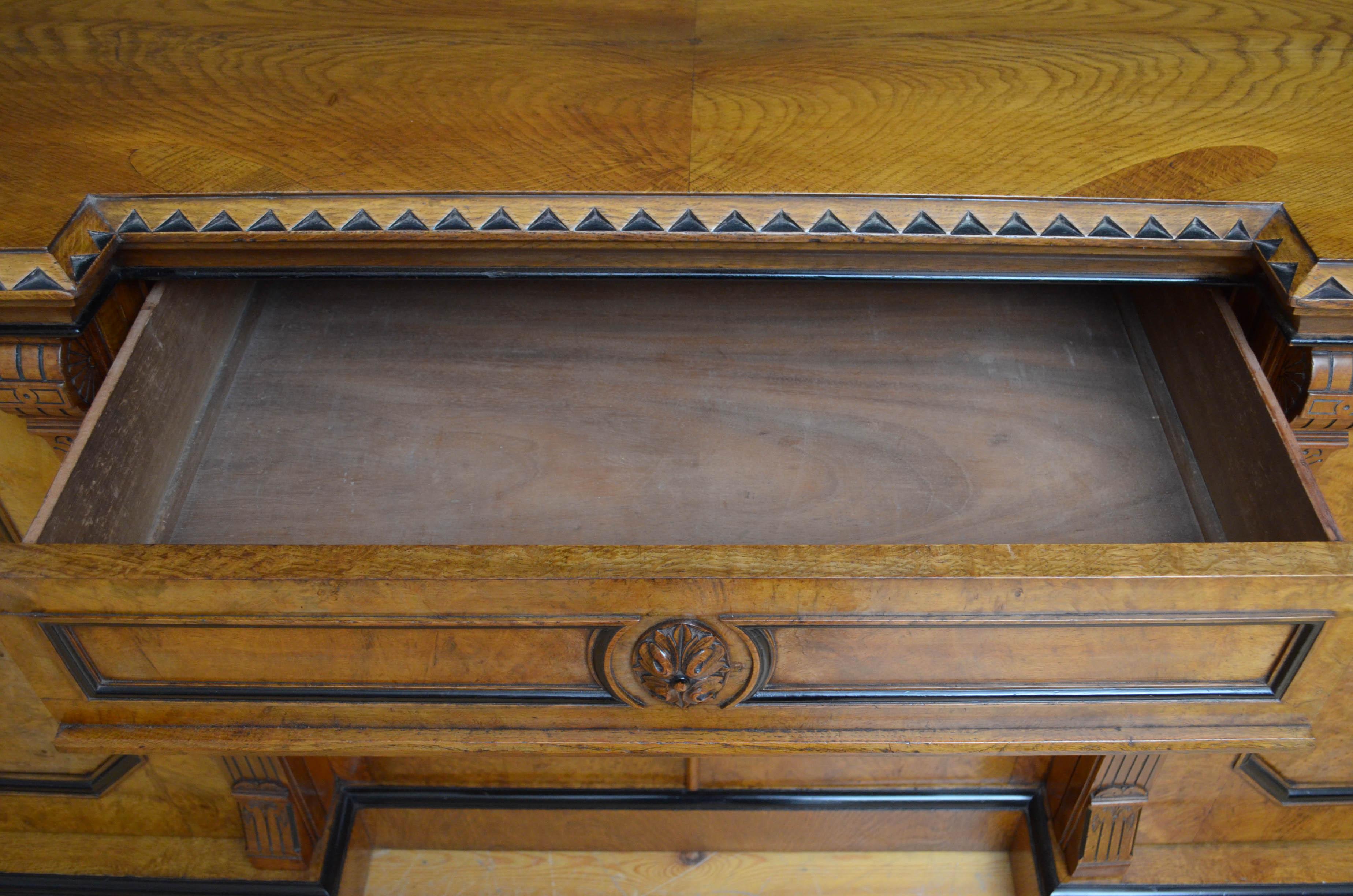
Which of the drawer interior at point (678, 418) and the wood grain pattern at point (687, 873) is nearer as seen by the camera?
the drawer interior at point (678, 418)

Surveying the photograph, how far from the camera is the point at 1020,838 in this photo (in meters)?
0.93

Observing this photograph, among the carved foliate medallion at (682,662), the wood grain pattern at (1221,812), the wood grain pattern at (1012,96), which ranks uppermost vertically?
the wood grain pattern at (1012,96)

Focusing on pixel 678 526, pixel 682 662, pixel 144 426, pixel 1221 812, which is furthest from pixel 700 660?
pixel 1221 812

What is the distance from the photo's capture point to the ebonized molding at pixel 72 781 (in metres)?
0.87

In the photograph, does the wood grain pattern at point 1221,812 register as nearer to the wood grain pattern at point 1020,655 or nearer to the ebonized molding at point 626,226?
the wood grain pattern at point 1020,655

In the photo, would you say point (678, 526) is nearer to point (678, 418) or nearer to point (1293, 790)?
point (678, 418)

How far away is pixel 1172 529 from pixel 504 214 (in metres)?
0.48

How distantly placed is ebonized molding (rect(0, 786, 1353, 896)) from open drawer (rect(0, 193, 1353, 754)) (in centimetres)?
32

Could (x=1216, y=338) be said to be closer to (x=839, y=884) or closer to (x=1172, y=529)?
(x=1172, y=529)

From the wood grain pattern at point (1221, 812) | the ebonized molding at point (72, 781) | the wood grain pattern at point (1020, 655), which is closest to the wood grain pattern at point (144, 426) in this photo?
the ebonized molding at point (72, 781)

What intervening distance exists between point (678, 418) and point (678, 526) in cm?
10

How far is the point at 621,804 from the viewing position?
2.98 ft

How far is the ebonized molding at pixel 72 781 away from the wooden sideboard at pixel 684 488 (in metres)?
0.11

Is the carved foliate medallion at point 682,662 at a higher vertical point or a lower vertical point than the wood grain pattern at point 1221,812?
lower
